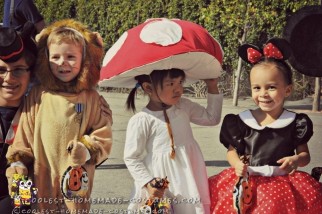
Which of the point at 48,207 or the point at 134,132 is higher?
the point at 134,132

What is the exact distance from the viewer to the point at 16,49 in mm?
3592

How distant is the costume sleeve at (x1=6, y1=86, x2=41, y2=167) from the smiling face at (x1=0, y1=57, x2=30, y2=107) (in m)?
0.07

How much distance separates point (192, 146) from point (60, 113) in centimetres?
84

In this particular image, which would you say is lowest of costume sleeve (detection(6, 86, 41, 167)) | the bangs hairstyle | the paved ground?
the paved ground

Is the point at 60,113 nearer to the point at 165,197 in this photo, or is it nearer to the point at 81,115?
the point at 81,115

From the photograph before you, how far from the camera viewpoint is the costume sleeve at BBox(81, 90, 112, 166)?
11.9 ft

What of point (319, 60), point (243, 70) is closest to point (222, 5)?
point (243, 70)

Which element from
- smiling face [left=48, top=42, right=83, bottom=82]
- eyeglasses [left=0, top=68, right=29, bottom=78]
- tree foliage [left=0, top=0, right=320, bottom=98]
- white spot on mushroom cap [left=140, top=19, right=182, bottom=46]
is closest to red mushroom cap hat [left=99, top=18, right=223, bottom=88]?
white spot on mushroom cap [left=140, top=19, right=182, bottom=46]

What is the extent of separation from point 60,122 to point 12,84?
35 cm

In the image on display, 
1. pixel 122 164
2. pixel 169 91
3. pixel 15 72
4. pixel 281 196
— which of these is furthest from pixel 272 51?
pixel 122 164

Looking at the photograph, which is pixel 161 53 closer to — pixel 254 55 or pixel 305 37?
pixel 254 55

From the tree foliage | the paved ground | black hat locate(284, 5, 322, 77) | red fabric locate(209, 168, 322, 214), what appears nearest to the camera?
red fabric locate(209, 168, 322, 214)

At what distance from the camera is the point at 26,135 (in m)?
3.62

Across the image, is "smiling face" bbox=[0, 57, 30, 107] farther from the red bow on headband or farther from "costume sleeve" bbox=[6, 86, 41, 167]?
the red bow on headband
